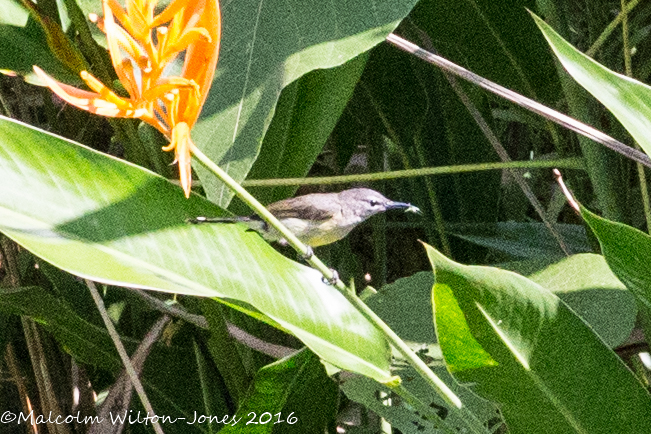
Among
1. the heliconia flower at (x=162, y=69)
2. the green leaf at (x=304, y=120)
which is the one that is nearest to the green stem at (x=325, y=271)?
the heliconia flower at (x=162, y=69)

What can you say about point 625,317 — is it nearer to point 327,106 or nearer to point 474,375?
point 474,375

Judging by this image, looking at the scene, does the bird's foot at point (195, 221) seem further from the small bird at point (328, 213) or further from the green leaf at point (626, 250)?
the small bird at point (328, 213)

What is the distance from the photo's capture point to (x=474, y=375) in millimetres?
616

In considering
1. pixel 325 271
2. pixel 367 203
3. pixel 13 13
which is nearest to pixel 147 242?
pixel 325 271

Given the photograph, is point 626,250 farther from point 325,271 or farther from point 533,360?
point 325,271

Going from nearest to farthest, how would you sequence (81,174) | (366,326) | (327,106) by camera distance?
(81,174) → (366,326) → (327,106)

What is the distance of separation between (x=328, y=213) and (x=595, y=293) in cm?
51

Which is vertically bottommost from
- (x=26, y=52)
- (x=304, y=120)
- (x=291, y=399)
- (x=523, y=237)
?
(x=291, y=399)

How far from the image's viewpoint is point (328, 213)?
1.22 meters

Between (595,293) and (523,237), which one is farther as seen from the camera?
(523,237)

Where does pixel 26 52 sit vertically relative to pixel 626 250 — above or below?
above

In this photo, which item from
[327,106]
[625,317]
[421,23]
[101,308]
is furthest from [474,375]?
[421,23]

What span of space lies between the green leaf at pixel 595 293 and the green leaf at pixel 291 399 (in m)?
0.27

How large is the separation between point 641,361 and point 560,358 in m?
0.47
